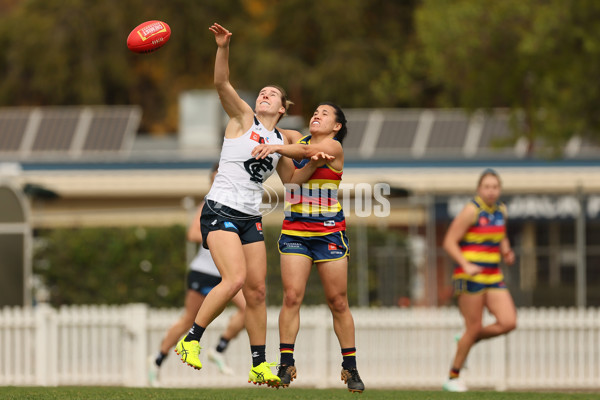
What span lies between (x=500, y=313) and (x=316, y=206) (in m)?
3.41

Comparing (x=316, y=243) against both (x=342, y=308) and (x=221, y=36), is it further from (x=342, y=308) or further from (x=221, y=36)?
(x=221, y=36)

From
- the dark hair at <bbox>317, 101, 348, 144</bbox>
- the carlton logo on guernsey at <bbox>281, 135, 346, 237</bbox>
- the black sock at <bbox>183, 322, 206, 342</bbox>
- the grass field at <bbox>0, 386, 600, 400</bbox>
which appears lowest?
the grass field at <bbox>0, 386, 600, 400</bbox>

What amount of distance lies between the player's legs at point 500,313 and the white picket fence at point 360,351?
308cm

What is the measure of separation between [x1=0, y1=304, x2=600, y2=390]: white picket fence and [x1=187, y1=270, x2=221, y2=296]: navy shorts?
291 centimetres

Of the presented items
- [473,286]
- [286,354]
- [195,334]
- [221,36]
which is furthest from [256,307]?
[473,286]

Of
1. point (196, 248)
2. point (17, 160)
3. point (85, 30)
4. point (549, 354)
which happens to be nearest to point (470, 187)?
point (196, 248)

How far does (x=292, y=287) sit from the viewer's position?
29.1 feet

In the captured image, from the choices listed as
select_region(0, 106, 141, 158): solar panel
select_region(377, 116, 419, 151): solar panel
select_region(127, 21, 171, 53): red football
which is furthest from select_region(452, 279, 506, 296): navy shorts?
select_region(0, 106, 141, 158): solar panel

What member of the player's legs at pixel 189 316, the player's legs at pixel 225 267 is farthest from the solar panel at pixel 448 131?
the player's legs at pixel 225 267

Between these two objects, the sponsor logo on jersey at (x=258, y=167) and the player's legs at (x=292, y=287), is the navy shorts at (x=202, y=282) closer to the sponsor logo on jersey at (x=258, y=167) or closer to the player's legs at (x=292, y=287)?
the player's legs at (x=292, y=287)

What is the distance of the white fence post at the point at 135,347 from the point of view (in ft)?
47.1

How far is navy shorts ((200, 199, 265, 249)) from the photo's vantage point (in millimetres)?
8648

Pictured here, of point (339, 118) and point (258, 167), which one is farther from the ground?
point (339, 118)

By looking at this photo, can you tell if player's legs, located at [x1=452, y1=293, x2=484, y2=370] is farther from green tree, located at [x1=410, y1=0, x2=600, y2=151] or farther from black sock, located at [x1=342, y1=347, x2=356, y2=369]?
green tree, located at [x1=410, y1=0, x2=600, y2=151]
